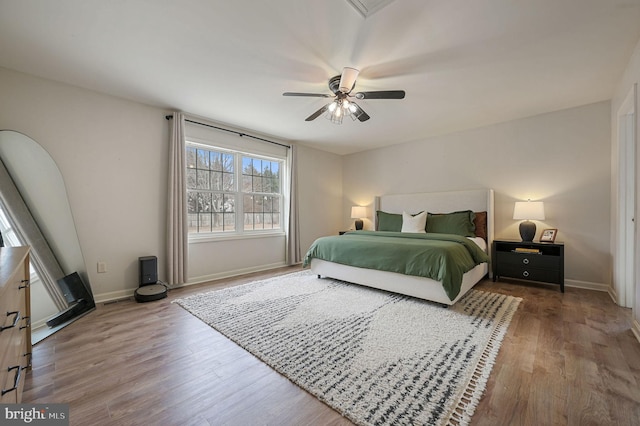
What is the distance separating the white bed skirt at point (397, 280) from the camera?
2.67 metres

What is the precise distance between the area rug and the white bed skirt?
0.11 metres

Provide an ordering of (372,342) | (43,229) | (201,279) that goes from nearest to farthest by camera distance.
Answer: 1. (372,342)
2. (43,229)
3. (201,279)

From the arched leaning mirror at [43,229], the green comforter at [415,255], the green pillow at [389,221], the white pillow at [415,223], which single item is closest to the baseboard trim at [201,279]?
the arched leaning mirror at [43,229]

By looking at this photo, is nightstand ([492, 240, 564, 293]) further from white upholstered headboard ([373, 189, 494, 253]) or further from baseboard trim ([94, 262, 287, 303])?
baseboard trim ([94, 262, 287, 303])

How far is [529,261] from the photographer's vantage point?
11.1 ft

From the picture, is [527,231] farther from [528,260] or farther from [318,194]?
[318,194]

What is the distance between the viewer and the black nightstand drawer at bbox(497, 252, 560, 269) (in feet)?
10.6

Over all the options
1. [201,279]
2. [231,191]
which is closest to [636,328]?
[201,279]

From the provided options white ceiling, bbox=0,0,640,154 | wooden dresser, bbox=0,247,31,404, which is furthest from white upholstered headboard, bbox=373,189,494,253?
wooden dresser, bbox=0,247,31,404

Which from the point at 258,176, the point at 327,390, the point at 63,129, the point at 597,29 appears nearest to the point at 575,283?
the point at 597,29

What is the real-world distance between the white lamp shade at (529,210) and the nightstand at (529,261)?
352 mm

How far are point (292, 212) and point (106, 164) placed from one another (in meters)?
2.76

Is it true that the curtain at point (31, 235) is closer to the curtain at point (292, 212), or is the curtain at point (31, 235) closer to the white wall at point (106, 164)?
the white wall at point (106, 164)

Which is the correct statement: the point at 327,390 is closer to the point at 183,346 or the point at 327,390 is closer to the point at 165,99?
the point at 183,346
